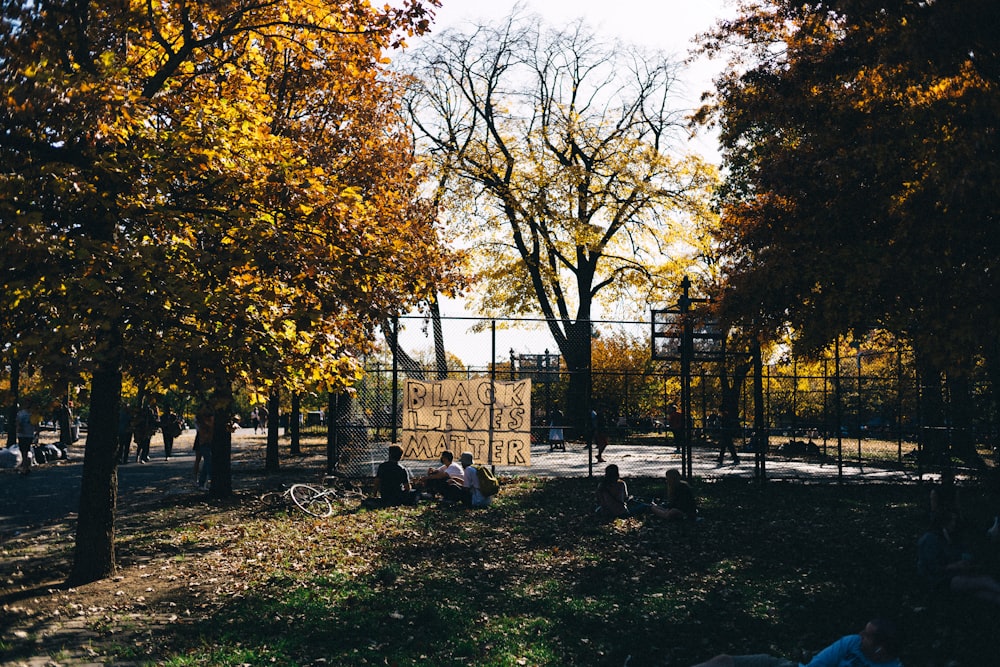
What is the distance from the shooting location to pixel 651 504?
1369cm

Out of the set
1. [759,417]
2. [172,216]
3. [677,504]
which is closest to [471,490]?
[677,504]

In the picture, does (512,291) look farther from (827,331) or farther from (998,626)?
(998,626)

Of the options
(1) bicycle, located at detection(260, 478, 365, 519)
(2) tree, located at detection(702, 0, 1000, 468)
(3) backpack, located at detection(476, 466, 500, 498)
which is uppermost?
(2) tree, located at detection(702, 0, 1000, 468)

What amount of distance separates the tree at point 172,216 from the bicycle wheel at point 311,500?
→ 13.9 feet

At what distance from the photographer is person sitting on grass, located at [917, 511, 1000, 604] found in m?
8.02

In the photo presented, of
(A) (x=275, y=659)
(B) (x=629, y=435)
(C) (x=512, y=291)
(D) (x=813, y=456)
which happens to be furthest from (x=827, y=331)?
(C) (x=512, y=291)

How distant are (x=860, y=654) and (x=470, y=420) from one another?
11.8 m

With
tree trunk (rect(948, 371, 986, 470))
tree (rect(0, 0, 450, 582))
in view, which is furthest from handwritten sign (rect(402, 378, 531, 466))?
tree trunk (rect(948, 371, 986, 470))

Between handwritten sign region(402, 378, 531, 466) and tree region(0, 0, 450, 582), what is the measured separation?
6.22 metres

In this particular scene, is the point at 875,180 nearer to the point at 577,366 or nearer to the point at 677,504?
the point at 677,504

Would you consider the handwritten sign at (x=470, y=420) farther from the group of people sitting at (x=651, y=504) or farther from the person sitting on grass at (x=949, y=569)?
the person sitting on grass at (x=949, y=569)

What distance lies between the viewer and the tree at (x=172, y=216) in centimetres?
777

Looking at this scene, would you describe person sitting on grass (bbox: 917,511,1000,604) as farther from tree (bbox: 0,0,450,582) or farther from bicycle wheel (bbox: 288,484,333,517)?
bicycle wheel (bbox: 288,484,333,517)

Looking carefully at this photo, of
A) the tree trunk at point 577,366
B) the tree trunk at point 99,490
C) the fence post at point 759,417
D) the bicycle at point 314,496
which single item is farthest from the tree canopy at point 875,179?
the tree trunk at point 99,490
